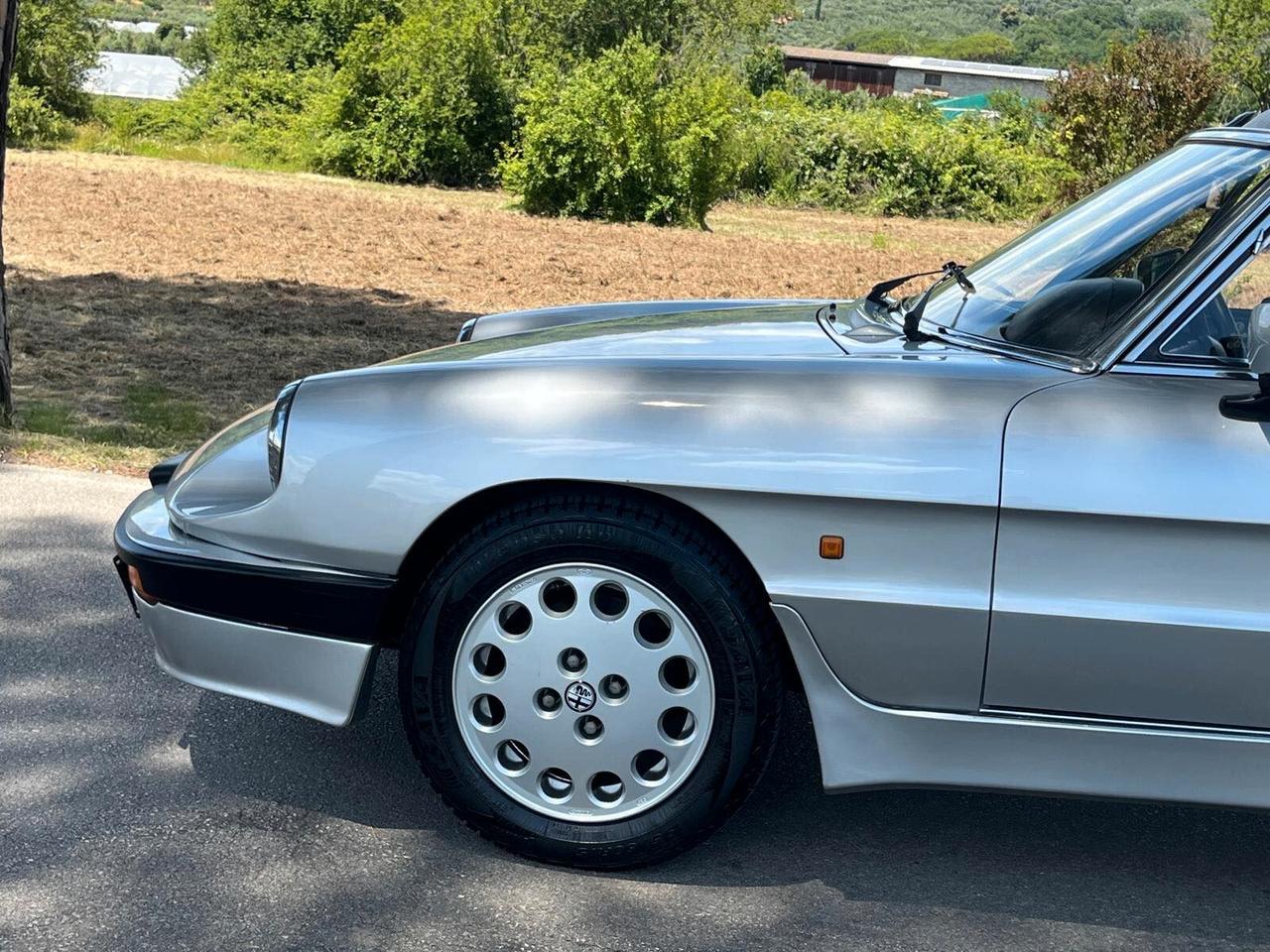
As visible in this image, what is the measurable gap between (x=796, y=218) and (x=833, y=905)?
2546 cm

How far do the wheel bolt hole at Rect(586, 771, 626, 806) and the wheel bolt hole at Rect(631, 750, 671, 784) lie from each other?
5cm

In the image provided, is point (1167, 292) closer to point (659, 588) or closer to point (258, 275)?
point (659, 588)

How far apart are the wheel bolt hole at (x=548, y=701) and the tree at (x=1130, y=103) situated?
22.1 meters

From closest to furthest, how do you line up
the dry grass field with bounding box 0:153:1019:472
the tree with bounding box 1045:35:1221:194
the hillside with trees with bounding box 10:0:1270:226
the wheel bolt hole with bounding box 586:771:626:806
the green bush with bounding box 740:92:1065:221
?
the wheel bolt hole with bounding box 586:771:626:806 < the dry grass field with bounding box 0:153:1019:472 < the tree with bounding box 1045:35:1221:194 < the hillside with trees with bounding box 10:0:1270:226 < the green bush with bounding box 740:92:1065:221

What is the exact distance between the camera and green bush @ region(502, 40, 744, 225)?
23.4 metres

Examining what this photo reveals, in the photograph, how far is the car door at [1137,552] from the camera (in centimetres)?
266

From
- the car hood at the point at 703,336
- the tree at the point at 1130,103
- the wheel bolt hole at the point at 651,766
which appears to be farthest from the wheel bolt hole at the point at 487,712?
the tree at the point at 1130,103

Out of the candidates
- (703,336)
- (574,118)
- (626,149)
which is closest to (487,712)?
(703,336)

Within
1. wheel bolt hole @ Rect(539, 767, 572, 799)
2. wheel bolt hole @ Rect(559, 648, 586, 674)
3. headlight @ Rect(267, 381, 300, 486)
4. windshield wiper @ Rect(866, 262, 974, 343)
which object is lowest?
wheel bolt hole @ Rect(539, 767, 572, 799)

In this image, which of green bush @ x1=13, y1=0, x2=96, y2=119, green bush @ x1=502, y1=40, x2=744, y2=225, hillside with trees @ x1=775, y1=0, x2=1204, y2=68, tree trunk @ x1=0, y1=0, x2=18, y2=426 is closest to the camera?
tree trunk @ x1=0, y1=0, x2=18, y2=426

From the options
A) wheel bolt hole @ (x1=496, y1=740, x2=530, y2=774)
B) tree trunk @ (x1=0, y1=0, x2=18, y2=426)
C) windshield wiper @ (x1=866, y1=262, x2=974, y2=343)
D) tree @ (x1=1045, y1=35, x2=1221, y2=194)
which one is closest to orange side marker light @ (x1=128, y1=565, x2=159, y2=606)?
wheel bolt hole @ (x1=496, y1=740, x2=530, y2=774)

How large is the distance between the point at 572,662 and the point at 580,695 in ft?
0.22

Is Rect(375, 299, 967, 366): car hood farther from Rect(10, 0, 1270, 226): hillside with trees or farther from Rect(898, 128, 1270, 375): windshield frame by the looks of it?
Rect(10, 0, 1270, 226): hillside with trees

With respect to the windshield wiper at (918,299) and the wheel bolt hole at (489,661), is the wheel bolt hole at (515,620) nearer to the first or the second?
the wheel bolt hole at (489,661)
